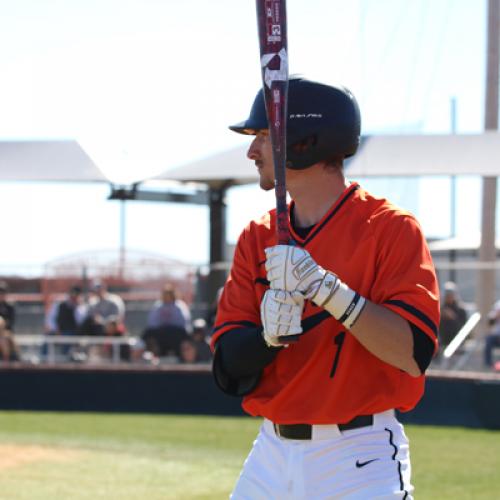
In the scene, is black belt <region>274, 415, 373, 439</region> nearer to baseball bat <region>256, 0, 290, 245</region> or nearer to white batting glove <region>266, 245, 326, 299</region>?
white batting glove <region>266, 245, 326, 299</region>

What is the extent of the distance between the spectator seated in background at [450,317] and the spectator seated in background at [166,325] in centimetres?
315

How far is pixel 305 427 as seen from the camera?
124 inches

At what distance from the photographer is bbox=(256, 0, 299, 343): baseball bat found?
3.15 m

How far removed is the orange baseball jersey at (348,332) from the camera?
10.0 ft

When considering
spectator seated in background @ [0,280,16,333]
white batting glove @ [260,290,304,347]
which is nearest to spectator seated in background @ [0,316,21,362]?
spectator seated in background @ [0,280,16,333]

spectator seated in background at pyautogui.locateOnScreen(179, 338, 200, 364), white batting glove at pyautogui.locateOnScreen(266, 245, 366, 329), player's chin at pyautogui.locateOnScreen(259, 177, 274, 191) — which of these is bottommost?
spectator seated in background at pyautogui.locateOnScreen(179, 338, 200, 364)

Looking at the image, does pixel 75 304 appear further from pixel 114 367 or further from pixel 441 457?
pixel 441 457

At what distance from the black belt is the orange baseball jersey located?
0.03 metres

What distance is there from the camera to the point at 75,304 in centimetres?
1397

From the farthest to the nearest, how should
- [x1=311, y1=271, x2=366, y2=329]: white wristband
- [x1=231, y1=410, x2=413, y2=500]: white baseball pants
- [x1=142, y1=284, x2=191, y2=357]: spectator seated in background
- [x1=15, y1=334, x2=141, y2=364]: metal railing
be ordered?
[x1=15, y1=334, x2=141, y2=364]: metal railing, [x1=142, y1=284, x2=191, y2=357]: spectator seated in background, [x1=231, y1=410, x2=413, y2=500]: white baseball pants, [x1=311, y1=271, x2=366, y2=329]: white wristband

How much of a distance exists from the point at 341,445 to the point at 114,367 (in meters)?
10.5

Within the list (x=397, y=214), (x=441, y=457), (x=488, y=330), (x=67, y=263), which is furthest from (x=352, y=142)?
(x=67, y=263)

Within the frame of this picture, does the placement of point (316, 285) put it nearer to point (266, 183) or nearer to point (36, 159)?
point (266, 183)

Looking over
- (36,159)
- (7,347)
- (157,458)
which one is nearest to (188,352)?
(7,347)
